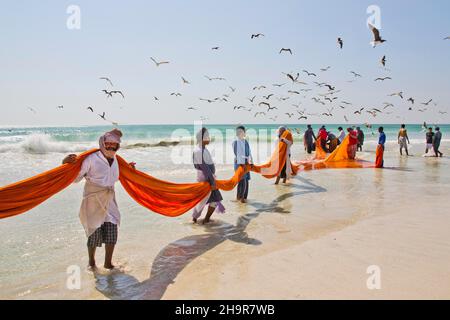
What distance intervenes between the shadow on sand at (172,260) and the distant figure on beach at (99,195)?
1.37ft

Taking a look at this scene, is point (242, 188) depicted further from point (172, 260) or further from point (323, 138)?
point (323, 138)

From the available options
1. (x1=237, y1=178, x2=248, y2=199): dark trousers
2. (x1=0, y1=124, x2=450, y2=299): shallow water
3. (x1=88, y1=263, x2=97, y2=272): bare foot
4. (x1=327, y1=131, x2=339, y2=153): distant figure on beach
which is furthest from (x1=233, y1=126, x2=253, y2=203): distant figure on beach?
(x1=327, y1=131, x2=339, y2=153): distant figure on beach

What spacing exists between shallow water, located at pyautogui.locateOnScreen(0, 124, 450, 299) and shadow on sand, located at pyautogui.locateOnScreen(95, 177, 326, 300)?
0.01 meters

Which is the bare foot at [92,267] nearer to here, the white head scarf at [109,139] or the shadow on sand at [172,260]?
the shadow on sand at [172,260]

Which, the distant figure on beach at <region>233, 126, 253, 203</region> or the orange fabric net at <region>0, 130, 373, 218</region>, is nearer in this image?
the orange fabric net at <region>0, 130, 373, 218</region>

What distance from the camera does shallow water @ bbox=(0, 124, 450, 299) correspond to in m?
4.21

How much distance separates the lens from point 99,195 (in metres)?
4.50

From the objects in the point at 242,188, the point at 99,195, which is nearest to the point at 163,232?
the point at 99,195

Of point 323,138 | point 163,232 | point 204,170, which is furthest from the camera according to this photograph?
point 323,138

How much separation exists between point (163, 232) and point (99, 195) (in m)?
1.98

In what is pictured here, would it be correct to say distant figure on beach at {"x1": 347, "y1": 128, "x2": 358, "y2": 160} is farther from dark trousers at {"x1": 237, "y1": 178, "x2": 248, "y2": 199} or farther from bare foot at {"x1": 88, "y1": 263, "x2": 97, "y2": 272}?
bare foot at {"x1": 88, "y1": 263, "x2": 97, "y2": 272}

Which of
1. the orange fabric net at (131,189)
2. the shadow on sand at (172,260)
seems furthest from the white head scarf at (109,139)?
the shadow on sand at (172,260)
